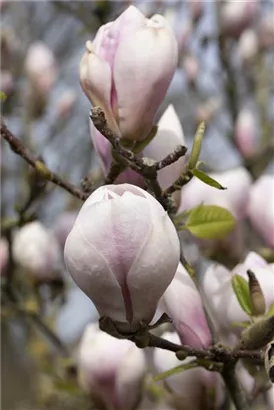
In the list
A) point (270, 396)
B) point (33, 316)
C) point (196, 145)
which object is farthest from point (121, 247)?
point (33, 316)

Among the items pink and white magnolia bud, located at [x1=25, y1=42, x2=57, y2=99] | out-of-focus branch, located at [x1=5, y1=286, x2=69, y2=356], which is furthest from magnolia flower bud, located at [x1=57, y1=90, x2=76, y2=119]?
out-of-focus branch, located at [x1=5, y1=286, x2=69, y2=356]

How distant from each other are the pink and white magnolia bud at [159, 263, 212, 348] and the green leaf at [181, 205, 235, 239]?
0.05m

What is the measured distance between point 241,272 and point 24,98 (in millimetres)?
1357

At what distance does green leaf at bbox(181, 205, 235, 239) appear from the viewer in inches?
24.7

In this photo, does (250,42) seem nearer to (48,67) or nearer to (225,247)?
(48,67)

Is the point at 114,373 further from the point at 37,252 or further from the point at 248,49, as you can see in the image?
the point at 248,49

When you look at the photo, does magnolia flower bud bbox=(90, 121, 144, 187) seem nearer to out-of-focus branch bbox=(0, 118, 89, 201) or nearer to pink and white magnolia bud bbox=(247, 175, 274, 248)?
out-of-focus branch bbox=(0, 118, 89, 201)

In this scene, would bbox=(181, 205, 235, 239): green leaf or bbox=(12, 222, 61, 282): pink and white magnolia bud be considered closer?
bbox=(181, 205, 235, 239): green leaf

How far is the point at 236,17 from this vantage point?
5.06 ft

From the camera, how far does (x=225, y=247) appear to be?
3.05 ft

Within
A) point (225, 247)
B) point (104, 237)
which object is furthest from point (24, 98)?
point (104, 237)

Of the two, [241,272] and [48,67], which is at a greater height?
[241,272]

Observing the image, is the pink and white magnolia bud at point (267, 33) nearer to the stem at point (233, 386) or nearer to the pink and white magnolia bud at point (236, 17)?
the pink and white magnolia bud at point (236, 17)

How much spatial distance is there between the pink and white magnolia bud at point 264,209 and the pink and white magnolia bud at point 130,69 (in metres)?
0.26
